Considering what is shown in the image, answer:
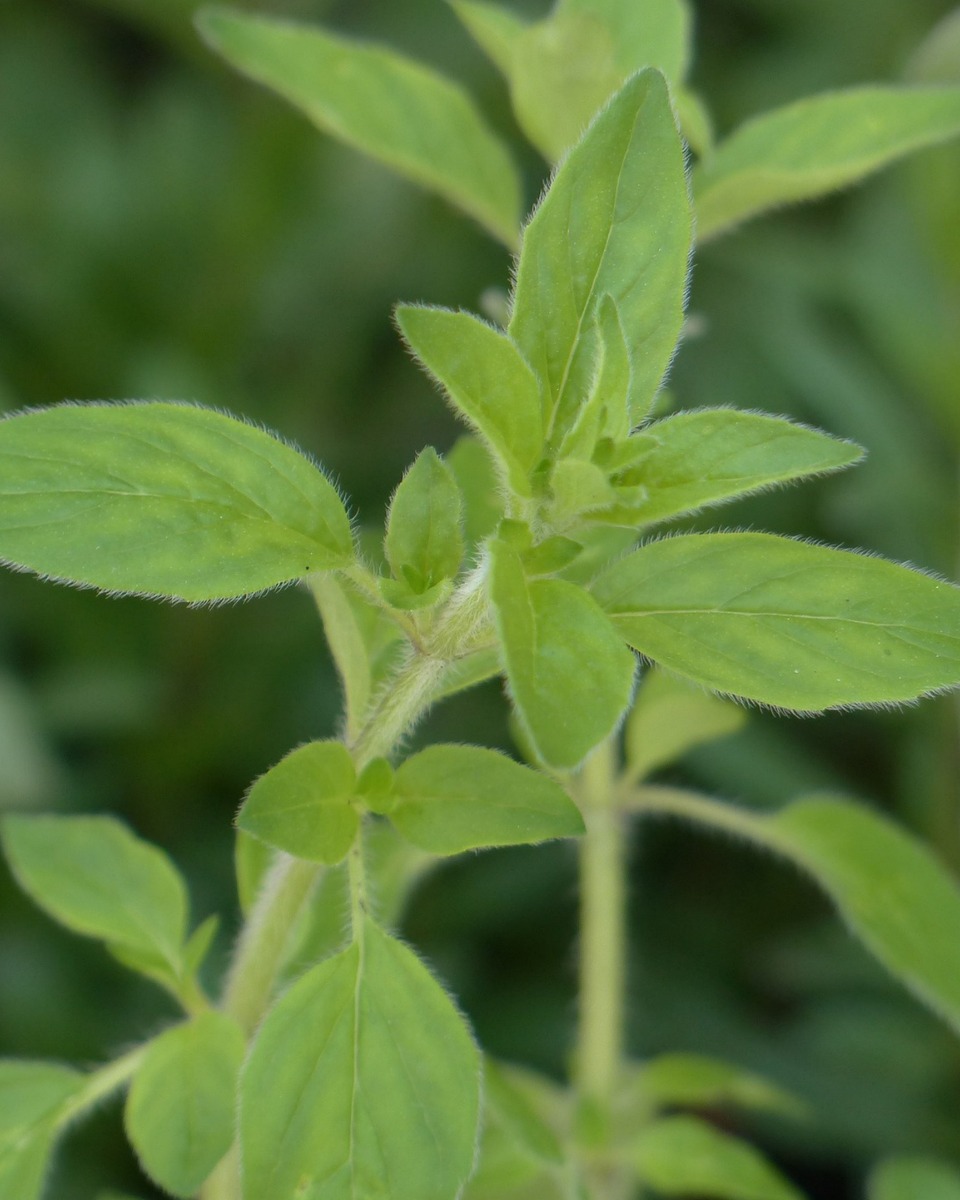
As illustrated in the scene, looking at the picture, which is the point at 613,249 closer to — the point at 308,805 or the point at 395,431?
the point at 308,805

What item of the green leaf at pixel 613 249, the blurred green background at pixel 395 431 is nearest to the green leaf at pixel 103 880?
the green leaf at pixel 613 249

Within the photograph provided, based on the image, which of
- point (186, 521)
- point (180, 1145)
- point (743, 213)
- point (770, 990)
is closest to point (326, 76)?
point (743, 213)

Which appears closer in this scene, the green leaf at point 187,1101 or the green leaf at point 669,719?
the green leaf at point 187,1101

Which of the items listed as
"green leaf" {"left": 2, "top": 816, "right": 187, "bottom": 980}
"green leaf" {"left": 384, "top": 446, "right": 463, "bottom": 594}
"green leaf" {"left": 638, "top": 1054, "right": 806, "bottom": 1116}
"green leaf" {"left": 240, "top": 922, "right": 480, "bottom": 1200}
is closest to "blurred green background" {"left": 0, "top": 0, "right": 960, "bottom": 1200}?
"green leaf" {"left": 638, "top": 1054, "right": 806, "bottom": 1116}

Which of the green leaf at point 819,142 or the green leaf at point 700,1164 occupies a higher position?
the green leaf at point 819,142

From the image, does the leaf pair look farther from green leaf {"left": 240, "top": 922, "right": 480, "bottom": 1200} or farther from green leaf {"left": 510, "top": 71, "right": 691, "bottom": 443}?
green leaf {"left": 510, "top": 71, "right": 691, "bottom": 443}

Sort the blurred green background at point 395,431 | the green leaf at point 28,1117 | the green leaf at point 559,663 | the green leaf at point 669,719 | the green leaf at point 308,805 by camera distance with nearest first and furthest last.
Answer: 1. the green leaf at point 559,663
2. the green leaf at point 308,805
3. the green leaf at point 28,1117
4. the green leaf at point 669,719
5. the blurred green background at point 395,431

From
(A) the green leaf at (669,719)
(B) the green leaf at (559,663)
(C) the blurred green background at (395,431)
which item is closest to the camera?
(B) the green leaf at (559,663)

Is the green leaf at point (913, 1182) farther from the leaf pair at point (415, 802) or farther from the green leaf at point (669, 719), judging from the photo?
the leaf pair at point (415, 802)
